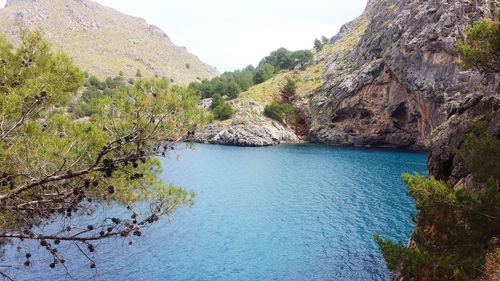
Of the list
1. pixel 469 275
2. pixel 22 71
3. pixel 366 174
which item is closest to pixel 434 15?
pixel 366 174

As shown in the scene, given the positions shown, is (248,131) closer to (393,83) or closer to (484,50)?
(393,83)

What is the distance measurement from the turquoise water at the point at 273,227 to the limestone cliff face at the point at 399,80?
19184mm

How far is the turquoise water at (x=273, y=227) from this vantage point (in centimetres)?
2952

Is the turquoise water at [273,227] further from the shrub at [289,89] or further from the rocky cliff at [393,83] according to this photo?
the shrub at [289,89]

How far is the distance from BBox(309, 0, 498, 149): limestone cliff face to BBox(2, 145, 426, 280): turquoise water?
19184 millimetres

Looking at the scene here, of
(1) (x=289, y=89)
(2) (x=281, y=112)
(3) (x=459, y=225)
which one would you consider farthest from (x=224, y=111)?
(3) (x=459, y=225)

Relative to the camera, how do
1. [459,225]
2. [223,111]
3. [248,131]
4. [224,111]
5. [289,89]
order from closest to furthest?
[459,225]
[248,131]
[224,111]
[223,111]
[289,89]

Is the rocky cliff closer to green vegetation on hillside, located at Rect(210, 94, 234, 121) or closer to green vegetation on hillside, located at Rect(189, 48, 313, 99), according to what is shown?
green vegetation on hillside, located at Rect(210, 94, 234, 121)

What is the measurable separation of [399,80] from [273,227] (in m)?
66.4

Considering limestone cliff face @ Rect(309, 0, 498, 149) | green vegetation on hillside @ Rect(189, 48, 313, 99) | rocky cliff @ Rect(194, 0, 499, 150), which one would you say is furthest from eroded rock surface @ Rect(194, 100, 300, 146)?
green vegetation on hillside @ Rect(189, 48, 313, 99)

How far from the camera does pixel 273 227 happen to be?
40.8 metres

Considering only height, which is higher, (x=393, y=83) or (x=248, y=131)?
(x=393, y=83)

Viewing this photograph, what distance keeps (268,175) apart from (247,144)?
43.2 m

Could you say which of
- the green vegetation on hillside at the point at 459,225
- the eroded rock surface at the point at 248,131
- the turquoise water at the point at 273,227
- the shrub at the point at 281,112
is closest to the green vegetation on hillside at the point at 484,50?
the green vegetation on hillside at the point at 459,225
